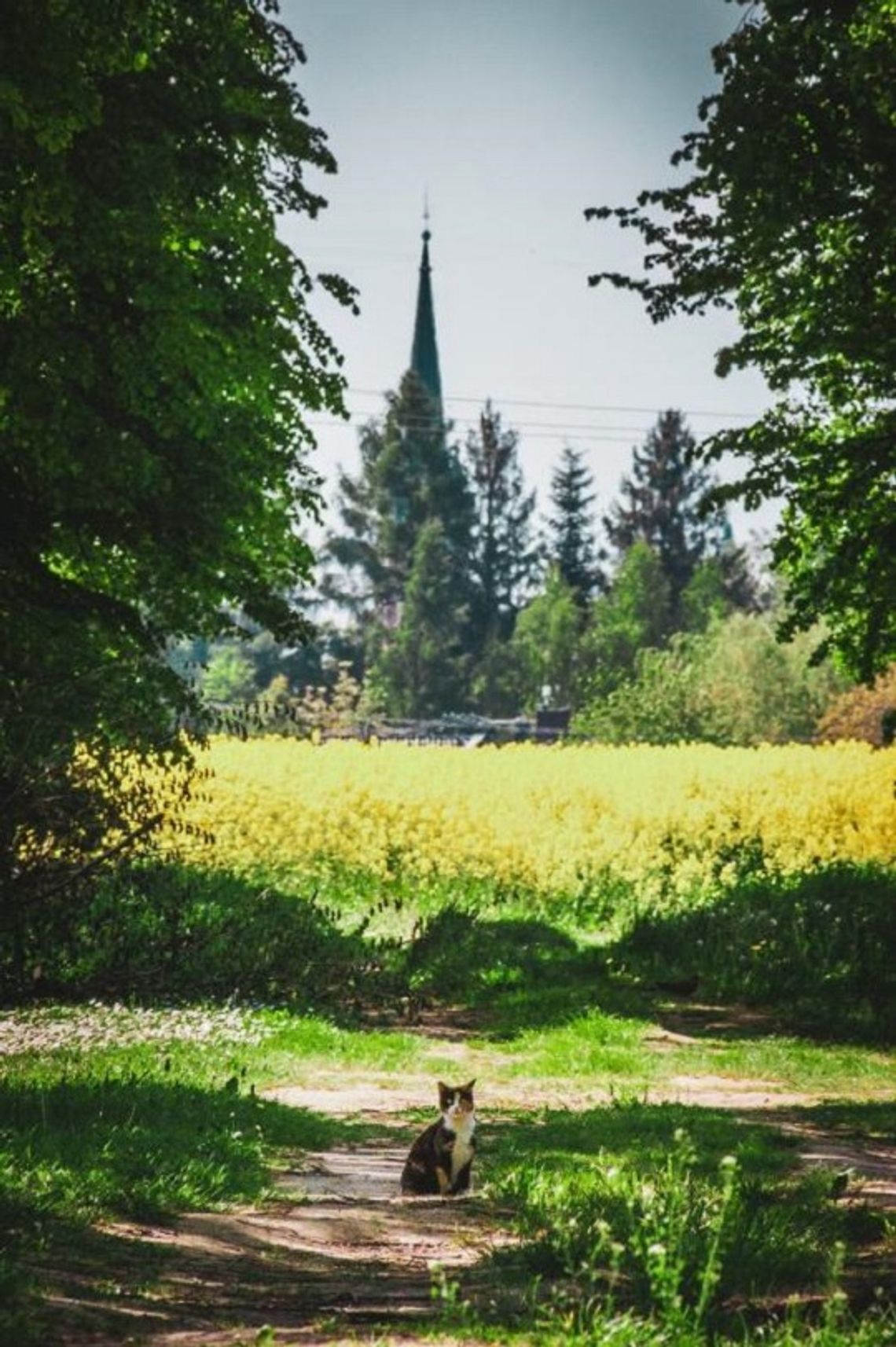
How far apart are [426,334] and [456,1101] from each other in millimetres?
109404

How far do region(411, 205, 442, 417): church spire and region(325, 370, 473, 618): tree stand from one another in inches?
1180

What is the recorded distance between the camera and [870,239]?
11500 mm

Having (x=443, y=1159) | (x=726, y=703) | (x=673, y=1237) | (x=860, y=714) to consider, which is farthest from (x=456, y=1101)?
(x=726, y=703)

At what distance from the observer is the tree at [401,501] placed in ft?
263

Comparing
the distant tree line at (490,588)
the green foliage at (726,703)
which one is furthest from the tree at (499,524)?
the green foliage at (726,703)

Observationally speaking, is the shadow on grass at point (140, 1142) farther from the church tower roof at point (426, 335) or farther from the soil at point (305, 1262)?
the church tower roof at point (426, 335)

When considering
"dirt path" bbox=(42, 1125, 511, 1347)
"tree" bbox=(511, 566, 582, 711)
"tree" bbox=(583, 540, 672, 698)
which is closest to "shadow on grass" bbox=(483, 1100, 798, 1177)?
"dirt path" bbox=(42, 1125, 511, 1347)

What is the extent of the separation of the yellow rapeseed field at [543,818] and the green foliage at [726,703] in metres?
24.5

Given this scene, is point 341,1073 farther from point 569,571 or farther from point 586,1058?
point 569,571

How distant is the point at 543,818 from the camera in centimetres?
2183

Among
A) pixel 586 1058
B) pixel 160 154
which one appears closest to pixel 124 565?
pixel 160 154

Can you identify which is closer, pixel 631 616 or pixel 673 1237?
pixel 673 1237

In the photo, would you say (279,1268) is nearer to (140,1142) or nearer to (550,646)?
(140,1142)

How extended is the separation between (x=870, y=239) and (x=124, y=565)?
6.77 m
